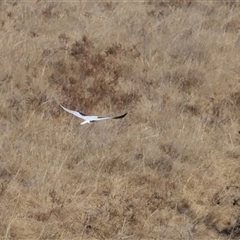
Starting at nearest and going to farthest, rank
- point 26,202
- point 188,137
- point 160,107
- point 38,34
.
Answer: point 26,202, point 188,137, point 160,107, point 38,34

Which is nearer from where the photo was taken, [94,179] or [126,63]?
[94,179]

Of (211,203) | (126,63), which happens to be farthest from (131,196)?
(126,63)

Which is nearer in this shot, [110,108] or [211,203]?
[211,203]

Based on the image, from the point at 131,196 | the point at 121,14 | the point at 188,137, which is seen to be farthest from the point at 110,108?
the point at 121,14

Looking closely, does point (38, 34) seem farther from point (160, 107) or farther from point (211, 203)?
point (211, 203)

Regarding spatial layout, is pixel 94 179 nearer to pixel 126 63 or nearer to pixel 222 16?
pixel 126 63

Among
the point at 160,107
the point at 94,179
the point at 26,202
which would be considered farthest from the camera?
the point at 160,107
